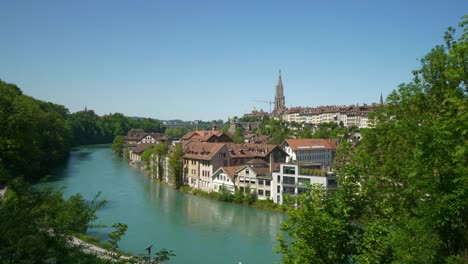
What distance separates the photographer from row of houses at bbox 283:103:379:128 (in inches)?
2879

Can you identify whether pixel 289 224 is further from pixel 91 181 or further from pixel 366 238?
pixel 91 181

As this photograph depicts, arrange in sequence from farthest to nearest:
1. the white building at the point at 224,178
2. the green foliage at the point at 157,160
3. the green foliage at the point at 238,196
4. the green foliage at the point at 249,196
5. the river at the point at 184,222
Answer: the green foliage at the point at 157,160 → the white building at the point at 224,178 → the green foliage at the point at 238,196 → the green foliage at the point at 249,196 → the river at the point at 184,222

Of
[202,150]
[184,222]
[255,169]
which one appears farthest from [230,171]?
[184,222]

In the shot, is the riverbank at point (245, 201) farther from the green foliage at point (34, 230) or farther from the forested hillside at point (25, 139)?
the green foliage at point (34, 230)

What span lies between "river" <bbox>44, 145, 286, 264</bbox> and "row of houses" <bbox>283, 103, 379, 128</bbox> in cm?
4584

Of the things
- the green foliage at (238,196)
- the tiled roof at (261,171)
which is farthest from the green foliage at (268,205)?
the tiled roof at (261,171)

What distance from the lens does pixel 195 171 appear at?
108ft

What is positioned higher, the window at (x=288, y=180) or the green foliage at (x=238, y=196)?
the window at (x=288, y=180)

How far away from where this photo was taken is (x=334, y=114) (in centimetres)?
8031

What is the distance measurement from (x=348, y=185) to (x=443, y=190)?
1.77 metres

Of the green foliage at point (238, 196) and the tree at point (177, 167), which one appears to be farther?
the tree at point (177, 167)

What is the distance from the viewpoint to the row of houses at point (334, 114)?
240ft

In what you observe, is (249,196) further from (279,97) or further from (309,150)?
(279,97)

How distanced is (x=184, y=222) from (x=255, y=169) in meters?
7.34
